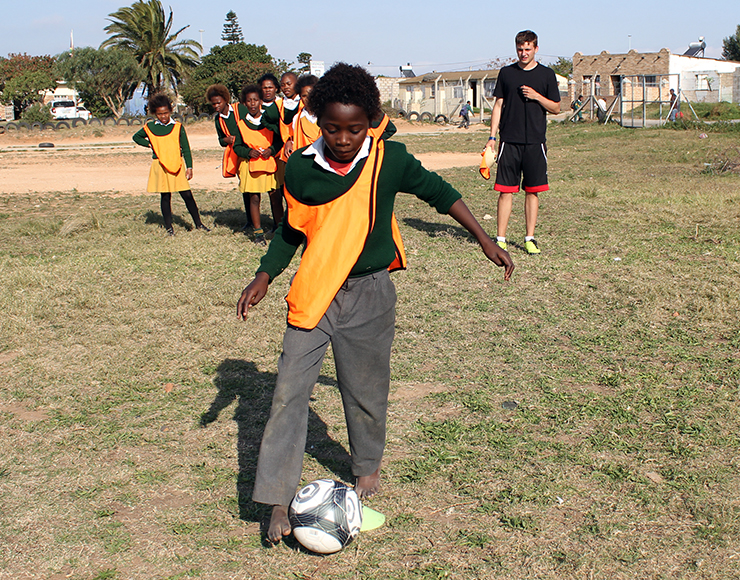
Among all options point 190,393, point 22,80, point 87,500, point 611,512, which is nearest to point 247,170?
point 190,393

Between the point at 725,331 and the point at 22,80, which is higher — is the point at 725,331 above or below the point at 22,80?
below

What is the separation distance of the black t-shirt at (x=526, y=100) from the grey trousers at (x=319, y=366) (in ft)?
15.1

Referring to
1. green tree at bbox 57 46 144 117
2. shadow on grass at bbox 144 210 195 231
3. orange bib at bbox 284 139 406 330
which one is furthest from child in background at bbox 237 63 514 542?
green tree at bbox 57 46 144 117

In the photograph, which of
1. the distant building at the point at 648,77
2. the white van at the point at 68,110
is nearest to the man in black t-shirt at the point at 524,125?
the distant building at the point at 648,77

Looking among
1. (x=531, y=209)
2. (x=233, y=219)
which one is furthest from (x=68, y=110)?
(x=531, y=209)

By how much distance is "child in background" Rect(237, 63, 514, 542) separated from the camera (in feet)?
8.53

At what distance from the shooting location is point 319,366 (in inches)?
108

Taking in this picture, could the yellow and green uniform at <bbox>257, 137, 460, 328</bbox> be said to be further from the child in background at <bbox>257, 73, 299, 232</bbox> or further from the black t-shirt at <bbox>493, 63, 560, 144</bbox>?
the child in background at <bbox>257, 73, 299, 232</bbox>

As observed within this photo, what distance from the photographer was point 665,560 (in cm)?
263

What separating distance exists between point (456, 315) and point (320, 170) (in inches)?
118

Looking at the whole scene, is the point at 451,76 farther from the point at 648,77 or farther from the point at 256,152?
the point at 256,152

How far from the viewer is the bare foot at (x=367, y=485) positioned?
3090 millimetres

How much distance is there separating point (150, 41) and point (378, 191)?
176ft

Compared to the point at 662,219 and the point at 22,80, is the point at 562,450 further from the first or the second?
the point at 22,80
